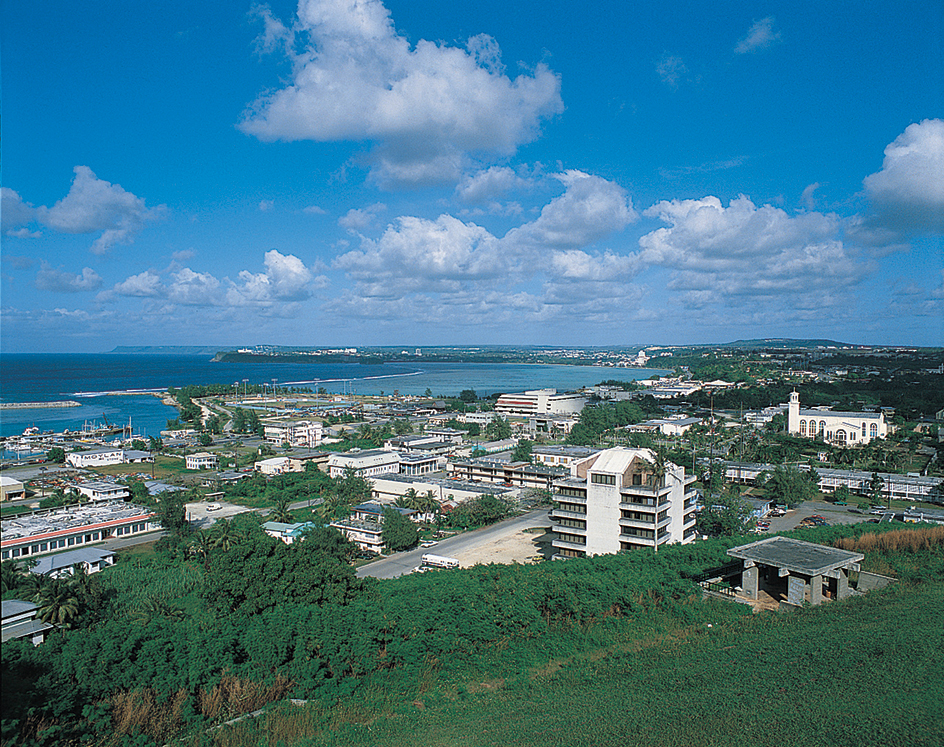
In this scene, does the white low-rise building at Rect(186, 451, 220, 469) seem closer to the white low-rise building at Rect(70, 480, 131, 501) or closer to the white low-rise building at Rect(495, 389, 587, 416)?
the white low-rise building at Rect(70, 480, 131, 501)

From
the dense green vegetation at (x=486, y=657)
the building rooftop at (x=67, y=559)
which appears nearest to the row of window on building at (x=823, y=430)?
the dense green vegetation at (x=486, y=657)

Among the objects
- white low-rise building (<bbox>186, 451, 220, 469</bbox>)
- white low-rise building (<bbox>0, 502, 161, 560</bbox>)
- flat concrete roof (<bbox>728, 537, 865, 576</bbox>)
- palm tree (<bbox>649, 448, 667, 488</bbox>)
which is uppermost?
palm tree (<bbox>649, 448, 667, 488</bbox>)

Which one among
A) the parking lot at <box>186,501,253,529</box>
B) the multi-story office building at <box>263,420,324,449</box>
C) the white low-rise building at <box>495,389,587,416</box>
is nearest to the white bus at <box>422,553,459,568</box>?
the parking lot at <box>186,501,253,529</box>

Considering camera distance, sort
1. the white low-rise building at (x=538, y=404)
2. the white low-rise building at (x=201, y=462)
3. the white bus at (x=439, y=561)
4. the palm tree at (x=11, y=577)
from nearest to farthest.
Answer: the palm tree at (x=11, y=577) → the white bus at (x=439, y=561) → the white low-rise building at (x=201, y=462) → the white low-rise building at (x=538, y=404)

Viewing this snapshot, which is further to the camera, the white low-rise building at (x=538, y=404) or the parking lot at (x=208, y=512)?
the white low-rise building at (x=538, y=404)

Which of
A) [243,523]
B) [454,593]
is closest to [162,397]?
[243,523]

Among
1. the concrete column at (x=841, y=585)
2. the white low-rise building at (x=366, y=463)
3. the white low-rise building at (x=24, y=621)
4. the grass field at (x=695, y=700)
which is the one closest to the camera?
the grass field at (x=695, y=700)

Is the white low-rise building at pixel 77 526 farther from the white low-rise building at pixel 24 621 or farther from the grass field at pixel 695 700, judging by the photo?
the grass field at pixel 695 700
